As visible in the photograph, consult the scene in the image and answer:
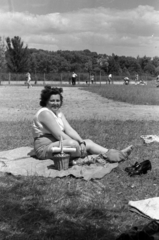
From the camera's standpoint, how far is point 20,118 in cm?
988

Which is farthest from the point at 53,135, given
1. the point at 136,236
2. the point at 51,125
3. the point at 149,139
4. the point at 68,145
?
the point at 136,236

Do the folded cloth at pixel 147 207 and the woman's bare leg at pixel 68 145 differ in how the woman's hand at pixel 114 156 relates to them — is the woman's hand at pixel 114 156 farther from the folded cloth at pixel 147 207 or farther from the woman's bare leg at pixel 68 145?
the folded cloth at pixel 147 207

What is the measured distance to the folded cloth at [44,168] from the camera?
14.9 feet

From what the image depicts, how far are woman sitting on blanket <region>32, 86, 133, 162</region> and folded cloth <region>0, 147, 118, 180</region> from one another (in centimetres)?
18

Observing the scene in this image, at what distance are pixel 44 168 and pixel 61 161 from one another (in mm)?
260

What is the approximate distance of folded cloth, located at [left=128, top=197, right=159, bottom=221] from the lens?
330cm

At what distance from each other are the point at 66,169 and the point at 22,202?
117 centimetres

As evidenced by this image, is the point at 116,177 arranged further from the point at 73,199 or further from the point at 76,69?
the point at 76,69

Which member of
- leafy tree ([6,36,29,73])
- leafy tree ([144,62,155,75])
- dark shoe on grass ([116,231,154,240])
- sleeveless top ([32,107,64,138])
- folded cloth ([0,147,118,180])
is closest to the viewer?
dark shoe on grass ([116,231,154,240])

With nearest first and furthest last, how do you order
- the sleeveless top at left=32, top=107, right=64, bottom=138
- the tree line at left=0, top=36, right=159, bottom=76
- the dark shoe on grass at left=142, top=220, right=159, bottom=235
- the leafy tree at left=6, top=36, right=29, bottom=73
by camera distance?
the dark shoe on grass at left=142, top=220, right=159, bottom=235
the sleeveless top at left=32, top=107, right=64, bottom=138
the tree line at left=0, top=36, right=159, bottom=76
the leafy tree at left=6, top=36, right=29, bottom=73

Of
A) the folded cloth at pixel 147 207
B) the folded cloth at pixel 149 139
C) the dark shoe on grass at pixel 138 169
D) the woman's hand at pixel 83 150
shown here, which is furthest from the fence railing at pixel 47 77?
the folded cloth at pixel 147 207

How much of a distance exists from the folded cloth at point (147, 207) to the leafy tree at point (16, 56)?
128 feet

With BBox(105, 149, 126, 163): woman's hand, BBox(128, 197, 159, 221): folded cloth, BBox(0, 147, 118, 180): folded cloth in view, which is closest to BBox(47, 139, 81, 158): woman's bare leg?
BBox(0, 147, 118, 180): folded cloth

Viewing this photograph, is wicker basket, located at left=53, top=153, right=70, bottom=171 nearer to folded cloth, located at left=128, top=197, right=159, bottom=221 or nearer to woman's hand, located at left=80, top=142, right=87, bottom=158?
woman's hand, located at left=80, top=142, right=87, bottom=158
